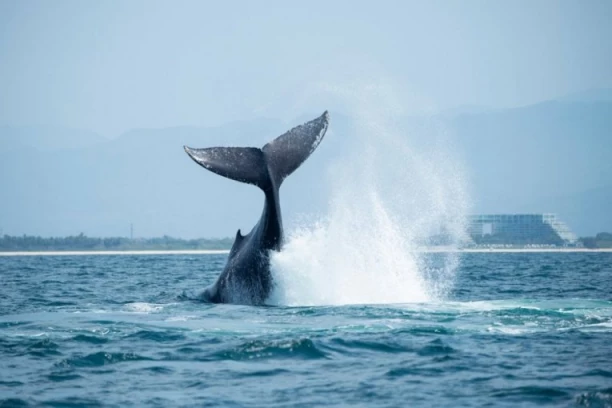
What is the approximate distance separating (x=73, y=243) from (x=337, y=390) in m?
118

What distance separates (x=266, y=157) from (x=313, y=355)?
17.2ft

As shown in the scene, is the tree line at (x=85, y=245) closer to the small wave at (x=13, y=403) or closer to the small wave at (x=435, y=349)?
the small wave at (x=435, y=349)

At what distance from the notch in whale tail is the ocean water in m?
2.04

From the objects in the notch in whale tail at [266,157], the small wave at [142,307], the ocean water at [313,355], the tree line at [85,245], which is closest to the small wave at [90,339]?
the ocean water at [313,355]

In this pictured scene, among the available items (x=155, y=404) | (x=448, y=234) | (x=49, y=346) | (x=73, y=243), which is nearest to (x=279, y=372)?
(x=155, y=404)

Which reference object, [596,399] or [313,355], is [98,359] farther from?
[596,399]

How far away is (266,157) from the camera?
1599 cm

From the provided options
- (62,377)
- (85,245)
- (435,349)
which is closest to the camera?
(62,377)

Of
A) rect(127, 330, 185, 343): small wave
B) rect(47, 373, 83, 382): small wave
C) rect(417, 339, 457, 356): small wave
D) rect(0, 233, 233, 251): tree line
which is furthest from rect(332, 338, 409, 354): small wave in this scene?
rect(0, 233, 233, 251): tree line

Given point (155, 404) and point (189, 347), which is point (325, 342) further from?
point (155, 404)

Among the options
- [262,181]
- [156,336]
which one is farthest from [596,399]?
[262,181]

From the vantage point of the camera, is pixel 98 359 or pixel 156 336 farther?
pixel 156 336

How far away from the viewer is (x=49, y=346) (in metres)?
12.2

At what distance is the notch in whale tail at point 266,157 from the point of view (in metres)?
15.4
